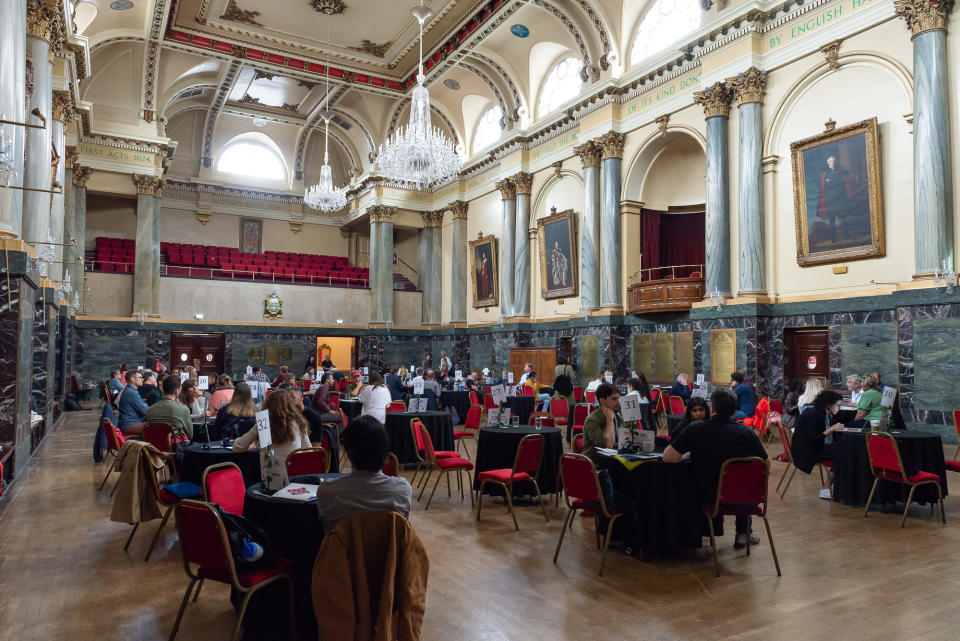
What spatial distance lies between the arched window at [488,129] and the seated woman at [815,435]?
15.1m

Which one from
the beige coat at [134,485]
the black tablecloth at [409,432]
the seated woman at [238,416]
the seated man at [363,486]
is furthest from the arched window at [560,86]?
the seated man at [363,486]

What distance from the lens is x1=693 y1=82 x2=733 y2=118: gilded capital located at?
12.7 metres

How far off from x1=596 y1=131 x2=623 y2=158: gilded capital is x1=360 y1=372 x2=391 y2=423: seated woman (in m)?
9.58

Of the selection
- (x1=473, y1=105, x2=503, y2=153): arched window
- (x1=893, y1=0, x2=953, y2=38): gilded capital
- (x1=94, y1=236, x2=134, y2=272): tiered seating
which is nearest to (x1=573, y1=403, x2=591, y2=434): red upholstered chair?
(x1=893, y1=0, x2=953, y2=38): gilded capital

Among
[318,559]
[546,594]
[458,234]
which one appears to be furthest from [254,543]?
[458,234]

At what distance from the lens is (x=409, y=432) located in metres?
8.17

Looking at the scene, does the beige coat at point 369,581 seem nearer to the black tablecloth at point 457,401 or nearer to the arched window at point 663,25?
the black tablecloth at point 457,401

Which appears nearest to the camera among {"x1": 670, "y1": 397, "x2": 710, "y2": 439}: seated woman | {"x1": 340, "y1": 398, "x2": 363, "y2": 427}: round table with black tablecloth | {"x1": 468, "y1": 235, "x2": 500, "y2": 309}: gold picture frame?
{"x1": 670, "y1": 397, "x2": 710, "y2": 439}: seated woman

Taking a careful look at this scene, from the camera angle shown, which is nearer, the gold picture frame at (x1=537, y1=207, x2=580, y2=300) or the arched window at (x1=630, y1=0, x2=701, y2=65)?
the arched window at (x1=630, y1=0, x2=701, y2=65)

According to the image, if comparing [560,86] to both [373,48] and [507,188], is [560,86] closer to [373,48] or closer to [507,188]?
[507,188]

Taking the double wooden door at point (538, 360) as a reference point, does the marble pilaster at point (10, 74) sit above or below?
above

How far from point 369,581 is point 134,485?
3010mm

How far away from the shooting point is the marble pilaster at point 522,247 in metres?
18.6

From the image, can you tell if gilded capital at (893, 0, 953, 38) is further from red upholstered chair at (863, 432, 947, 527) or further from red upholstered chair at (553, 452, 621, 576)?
red upholstered chair at (553, 452, 621, 576)
